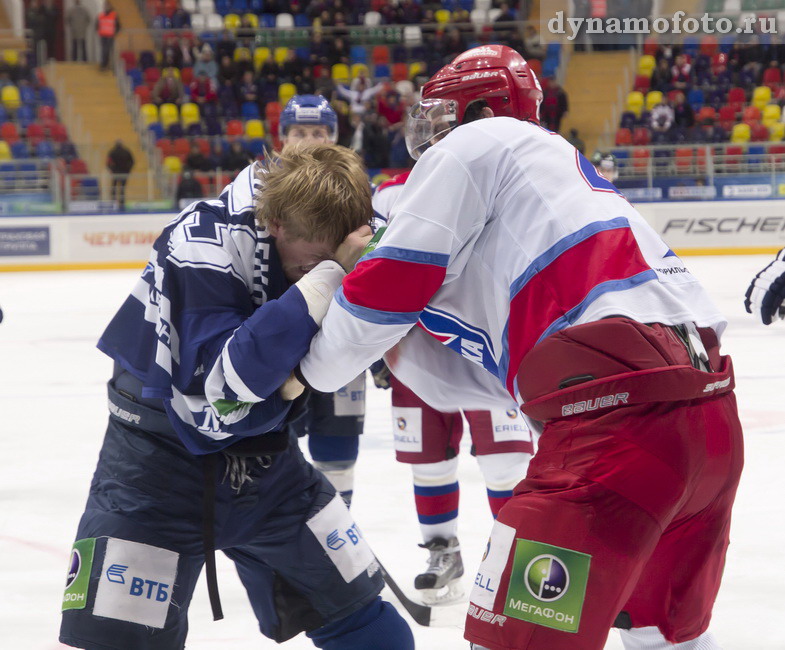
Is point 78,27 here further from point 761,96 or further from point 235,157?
point 761,96

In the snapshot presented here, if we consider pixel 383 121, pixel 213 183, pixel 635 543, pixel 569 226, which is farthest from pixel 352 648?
pixel 383 121

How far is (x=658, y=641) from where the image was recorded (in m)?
1.47

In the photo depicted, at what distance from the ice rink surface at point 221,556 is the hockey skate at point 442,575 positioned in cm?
9

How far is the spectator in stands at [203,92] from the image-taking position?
50.8 ft

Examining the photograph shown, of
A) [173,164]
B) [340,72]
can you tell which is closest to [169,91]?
[173,164]

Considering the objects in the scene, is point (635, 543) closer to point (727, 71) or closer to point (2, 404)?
point (2, 404)

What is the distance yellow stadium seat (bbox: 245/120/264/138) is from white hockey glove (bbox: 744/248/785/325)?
12825mm

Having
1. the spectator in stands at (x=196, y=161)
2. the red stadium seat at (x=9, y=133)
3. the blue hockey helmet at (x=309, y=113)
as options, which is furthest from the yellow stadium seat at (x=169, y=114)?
the blue hockey helmet at (x=309, y=113)

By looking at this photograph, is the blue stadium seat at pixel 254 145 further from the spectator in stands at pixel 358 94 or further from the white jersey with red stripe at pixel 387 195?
the white jersey with red stripe at pixel 387 195

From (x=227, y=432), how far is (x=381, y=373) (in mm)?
1569

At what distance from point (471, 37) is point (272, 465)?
15.1m

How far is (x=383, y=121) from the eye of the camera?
13.1m

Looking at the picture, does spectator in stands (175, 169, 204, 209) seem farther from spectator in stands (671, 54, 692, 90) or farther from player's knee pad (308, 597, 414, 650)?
player's knee pad (308, 597, 414, 650)

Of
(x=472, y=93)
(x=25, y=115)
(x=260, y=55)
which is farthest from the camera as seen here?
(x=260, y=55)
